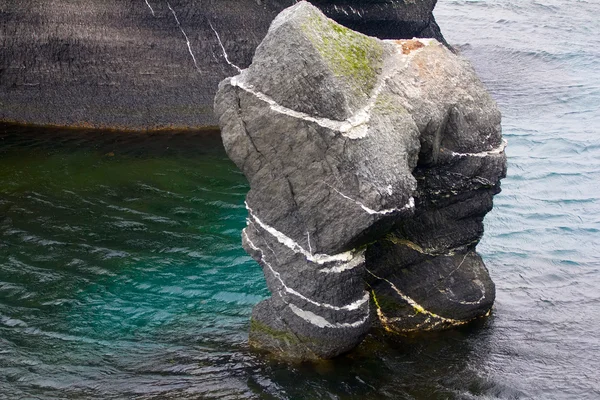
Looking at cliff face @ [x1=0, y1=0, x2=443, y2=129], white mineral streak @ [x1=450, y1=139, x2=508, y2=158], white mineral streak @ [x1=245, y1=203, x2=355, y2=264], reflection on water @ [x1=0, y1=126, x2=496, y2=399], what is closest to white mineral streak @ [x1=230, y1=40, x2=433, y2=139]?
white mineral streak @ [x1=245, y1=203, x2=355, y2=264]

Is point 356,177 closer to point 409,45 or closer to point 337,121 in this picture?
point 337,121

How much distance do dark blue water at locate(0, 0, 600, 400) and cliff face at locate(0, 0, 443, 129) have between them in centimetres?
75

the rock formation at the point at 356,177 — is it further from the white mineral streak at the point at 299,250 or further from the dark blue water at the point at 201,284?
the dark blue water at the point at 201,284

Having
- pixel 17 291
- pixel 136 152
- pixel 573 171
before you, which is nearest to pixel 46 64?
pixel 136 152

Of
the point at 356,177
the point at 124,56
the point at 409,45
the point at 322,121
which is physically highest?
the point at 409,45

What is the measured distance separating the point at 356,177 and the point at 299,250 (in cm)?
108

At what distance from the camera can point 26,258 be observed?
35.3 feet

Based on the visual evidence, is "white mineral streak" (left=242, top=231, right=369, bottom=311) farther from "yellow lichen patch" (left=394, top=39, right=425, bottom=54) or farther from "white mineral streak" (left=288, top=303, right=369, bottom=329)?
"yellow lichen patch" (left=394, top=39, right=425, bottom=54)

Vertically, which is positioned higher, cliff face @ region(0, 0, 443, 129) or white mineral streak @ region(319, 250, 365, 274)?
white mineral streak @ region(319, 250, 365, 274)

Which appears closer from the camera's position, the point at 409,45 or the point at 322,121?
the point at 322,121

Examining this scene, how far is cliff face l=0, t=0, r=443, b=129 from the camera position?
51.5 ft

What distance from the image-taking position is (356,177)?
7.10m

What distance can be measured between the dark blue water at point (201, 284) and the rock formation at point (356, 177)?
1.89 feet

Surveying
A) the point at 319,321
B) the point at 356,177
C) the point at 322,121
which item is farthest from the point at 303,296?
the point at 322,121
